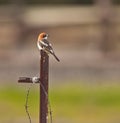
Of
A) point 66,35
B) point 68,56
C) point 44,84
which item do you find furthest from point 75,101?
point 66,35

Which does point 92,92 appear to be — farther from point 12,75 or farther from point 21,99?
point 12,75

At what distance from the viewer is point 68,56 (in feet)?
72.1

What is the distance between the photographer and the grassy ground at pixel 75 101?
11969mm

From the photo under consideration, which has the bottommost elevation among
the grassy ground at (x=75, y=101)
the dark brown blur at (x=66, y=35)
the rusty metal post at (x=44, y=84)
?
the grassy ground at (x=75, y=101)

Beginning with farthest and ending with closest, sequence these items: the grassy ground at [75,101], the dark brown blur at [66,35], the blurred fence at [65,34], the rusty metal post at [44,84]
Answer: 1. the blurred fence at [65,34]
2. the dark brown blur at [66,35]
3. the grassy ground at [75,101]
4. the rusty metal post at [44,84]

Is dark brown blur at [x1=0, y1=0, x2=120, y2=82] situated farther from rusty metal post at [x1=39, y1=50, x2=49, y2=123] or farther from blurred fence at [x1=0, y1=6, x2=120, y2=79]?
rusty metal post at [x1=39, y1=50, x2=49, y2=123]

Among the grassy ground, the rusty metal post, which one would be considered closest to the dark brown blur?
the grassy ground

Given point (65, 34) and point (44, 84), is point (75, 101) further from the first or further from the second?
point (65, 34)

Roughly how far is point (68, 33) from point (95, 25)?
152cm

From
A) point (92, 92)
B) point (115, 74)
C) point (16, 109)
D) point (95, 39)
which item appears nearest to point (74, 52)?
point (95, 39)

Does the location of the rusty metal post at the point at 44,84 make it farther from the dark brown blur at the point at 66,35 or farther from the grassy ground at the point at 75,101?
the dark brown blur at the point at 66,35

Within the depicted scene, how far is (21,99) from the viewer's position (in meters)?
13.9

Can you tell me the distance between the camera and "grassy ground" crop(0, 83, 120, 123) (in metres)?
12.0

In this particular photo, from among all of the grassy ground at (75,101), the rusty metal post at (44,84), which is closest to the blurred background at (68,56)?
the grassy ground at (75,101)
